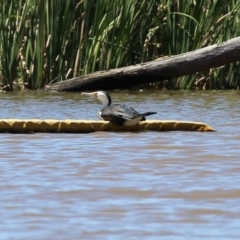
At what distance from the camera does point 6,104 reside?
12242mm


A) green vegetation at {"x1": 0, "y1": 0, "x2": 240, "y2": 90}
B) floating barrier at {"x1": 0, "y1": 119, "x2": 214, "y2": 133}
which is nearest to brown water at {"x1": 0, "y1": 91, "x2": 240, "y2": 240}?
floating barrier at {"x1": 0, "y1": 119, "x2": 214, "y2": 133}

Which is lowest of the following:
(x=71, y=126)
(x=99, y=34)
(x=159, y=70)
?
(x=71, y=126)

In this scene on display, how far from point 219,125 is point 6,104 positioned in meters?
3.41

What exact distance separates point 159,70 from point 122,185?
808cm

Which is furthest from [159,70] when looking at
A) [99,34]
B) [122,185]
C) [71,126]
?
[122,185]

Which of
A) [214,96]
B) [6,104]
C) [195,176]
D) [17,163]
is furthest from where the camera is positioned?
[214,96]

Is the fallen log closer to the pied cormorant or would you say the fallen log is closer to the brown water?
the brown water

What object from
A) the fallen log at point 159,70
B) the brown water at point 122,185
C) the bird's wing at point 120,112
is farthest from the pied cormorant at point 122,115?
the fallen log at point 159,70

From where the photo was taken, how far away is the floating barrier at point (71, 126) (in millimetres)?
8812

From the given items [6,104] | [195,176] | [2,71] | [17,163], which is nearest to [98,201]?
[195,176]

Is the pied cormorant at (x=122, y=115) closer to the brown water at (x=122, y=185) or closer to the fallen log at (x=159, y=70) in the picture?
the brown water at (x=122, y=185)

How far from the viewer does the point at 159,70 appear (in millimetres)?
13953

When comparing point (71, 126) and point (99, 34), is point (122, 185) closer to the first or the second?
point (71, 126)

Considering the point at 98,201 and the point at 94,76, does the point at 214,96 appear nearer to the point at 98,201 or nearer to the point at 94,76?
the point at 94,76
